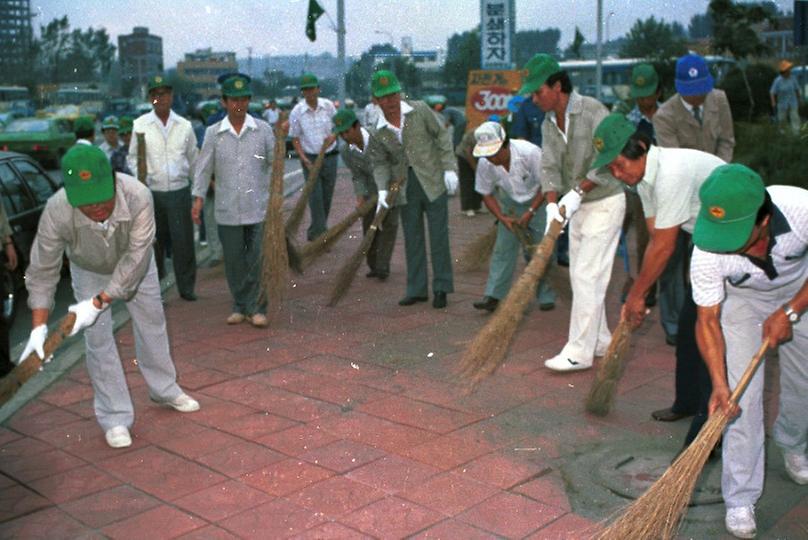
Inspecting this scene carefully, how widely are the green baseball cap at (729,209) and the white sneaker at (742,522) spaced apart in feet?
3.37

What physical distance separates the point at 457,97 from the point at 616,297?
7.78 meters

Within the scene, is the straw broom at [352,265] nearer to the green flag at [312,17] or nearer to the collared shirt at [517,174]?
the collared shirt at [517,174]

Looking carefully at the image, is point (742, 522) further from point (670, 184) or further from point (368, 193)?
point (368, 193)

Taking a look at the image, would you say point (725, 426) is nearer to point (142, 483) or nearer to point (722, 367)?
point (722, 367)

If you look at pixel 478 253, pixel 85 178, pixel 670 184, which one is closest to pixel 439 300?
pixel 478 253

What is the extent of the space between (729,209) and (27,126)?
73.6ft

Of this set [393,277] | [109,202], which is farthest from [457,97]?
[109,202]

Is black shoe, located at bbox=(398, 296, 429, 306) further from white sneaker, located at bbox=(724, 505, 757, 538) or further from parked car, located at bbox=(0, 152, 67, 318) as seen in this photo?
white sneaker, located at bbox=(724, 505, 757, 538)

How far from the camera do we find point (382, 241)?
8766 mm

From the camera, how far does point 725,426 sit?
3631mm

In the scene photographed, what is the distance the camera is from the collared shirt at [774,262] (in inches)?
135

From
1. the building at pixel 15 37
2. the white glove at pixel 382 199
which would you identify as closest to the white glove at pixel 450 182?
the white glove at pixel 382 199

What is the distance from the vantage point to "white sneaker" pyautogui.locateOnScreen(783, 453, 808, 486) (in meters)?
4.08

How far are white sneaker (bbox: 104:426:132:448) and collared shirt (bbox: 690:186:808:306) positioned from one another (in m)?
2.81
